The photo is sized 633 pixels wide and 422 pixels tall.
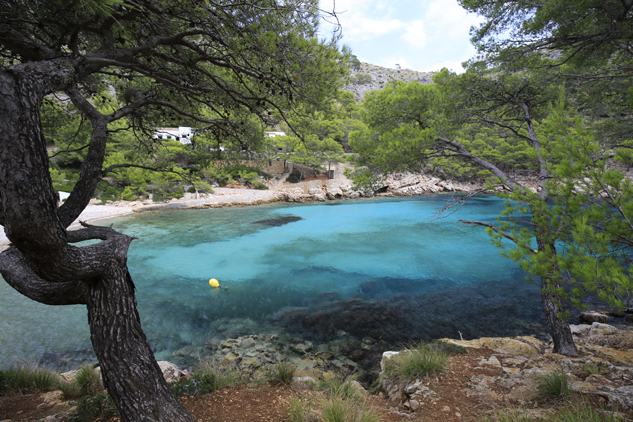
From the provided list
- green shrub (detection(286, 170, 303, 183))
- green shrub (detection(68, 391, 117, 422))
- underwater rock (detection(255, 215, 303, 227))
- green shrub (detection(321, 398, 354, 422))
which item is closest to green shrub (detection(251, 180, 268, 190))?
green shrub (detection(286, 170, 303, 183))

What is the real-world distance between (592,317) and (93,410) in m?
8.59

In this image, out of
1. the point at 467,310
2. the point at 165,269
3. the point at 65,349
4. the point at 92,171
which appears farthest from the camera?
the point at 165,269

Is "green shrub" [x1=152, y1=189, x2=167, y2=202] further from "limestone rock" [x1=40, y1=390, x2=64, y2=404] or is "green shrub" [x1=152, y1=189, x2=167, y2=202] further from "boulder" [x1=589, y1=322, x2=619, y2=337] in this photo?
"boulder" [x1=589, y1=322, x2=619, y2=337]

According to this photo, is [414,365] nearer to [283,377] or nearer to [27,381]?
[283,377]

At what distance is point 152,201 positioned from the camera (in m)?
20.5

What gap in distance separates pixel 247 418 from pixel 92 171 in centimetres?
256

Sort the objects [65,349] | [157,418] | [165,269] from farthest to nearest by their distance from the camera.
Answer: [165,269] < [65,349] < [157,418]

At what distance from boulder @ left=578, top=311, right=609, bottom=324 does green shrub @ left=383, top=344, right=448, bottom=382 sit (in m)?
4.69

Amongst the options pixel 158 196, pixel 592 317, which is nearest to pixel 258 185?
pixel 158 196

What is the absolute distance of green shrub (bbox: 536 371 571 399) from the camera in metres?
2.45

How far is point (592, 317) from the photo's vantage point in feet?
19.1

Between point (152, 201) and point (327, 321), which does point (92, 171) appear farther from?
point (152, 201)

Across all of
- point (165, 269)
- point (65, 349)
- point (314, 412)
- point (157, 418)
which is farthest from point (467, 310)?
point (165, 269)

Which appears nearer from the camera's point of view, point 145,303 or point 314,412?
point 314,412
